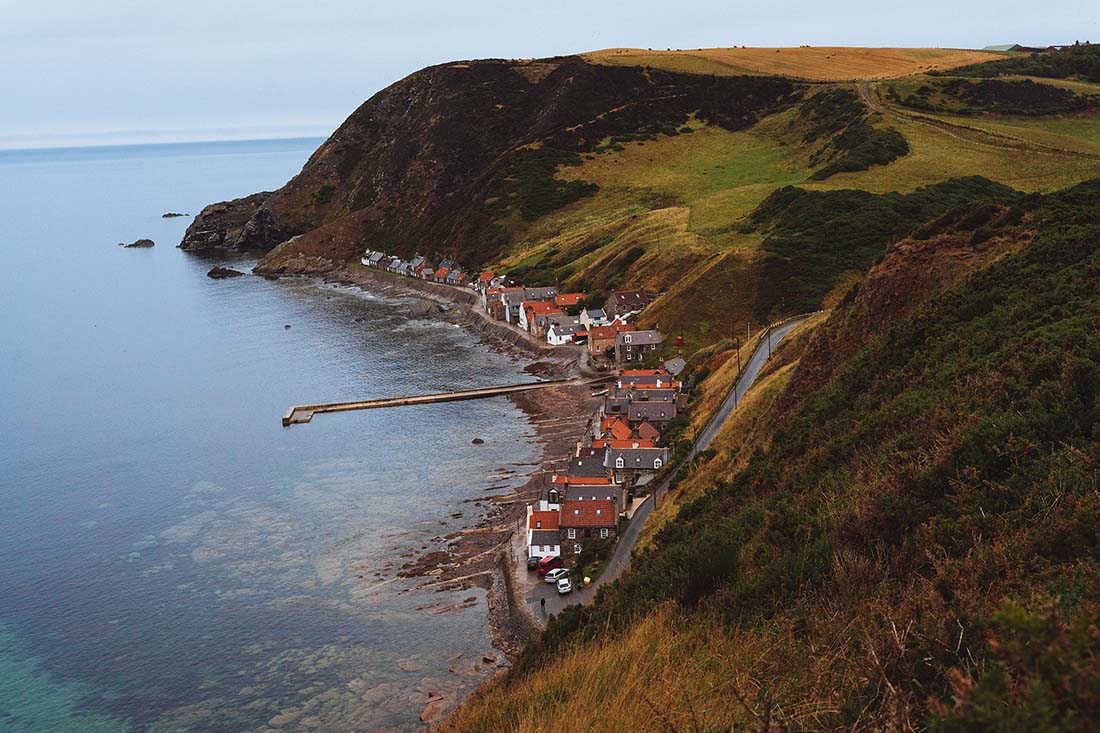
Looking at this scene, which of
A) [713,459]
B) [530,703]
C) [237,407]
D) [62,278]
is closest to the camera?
[530,703]

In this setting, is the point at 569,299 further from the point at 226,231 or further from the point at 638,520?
the point at 226,231

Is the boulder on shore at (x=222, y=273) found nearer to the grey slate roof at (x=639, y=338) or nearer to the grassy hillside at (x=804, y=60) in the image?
the grassy hillside at (x=804, y=60)

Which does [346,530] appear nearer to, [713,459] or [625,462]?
[625,462]

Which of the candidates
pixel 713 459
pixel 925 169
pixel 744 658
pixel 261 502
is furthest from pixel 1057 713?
pixel 925 169

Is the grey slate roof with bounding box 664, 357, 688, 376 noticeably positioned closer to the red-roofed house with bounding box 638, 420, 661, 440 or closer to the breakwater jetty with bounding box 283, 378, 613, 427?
the breakwater jetty with bounding box 283, 378, 613, 427

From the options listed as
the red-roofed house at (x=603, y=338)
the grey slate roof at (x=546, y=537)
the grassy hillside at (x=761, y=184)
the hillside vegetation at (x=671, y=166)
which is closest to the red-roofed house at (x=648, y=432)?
the grey slate roof at (x=546, y=537)

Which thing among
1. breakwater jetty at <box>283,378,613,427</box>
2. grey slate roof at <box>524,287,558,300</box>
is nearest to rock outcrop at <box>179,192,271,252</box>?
grey slate roof at <box>524,287,558,300</box>
